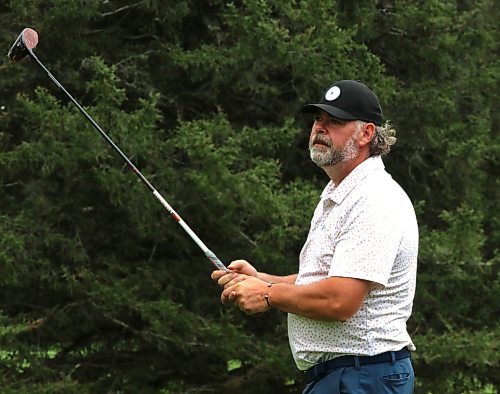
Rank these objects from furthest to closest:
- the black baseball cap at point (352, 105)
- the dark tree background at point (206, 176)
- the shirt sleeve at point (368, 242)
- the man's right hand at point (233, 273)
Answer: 1. the dark tree background at point (206, 176)
2. the man's right hand at point (233, 273)
3. the black baseball cap at point (352, 105)
4. the shirt sleeve at point (368, 242)

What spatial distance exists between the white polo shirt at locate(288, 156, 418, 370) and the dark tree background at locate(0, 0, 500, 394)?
9.96ft

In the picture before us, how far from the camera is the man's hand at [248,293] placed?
325 cm

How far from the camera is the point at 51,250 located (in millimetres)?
7094

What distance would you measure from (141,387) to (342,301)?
476 centimetres

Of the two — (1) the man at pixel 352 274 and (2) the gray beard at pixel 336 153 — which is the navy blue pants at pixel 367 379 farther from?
(2) the gray beard at pixel 336 153

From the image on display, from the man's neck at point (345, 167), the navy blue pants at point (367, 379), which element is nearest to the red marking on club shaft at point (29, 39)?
the man's neck at point (345, 167)

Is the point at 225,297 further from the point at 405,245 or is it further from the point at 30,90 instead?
the point at 30,90

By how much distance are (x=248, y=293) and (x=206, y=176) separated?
3.12 m

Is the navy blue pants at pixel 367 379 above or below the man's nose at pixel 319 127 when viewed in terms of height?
below

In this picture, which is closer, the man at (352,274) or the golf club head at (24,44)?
the man at (352,274)

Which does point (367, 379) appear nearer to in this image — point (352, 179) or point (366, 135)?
point (352, 179)

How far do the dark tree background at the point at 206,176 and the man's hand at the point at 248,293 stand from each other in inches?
115

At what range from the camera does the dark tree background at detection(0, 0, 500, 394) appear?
653 centimetres

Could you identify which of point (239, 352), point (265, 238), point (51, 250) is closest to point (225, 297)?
point (265, 238)
